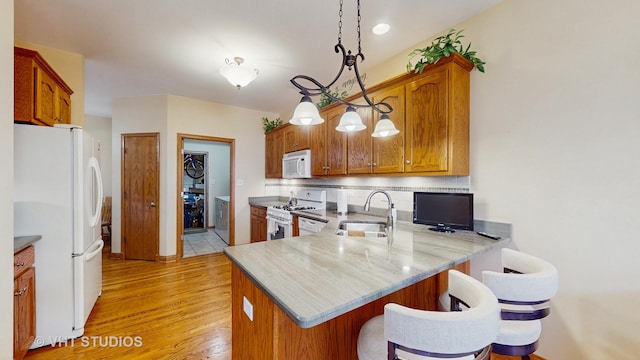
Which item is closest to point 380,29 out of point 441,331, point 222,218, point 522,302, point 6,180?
point 522,302

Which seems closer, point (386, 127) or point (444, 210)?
point (386, 127)

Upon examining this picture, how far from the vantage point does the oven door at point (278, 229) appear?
3.26 metres

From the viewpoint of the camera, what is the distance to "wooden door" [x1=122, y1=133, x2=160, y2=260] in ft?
12.8

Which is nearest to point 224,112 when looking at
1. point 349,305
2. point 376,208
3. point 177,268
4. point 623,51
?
point 177,268

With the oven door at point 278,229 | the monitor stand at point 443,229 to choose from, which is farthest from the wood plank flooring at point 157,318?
the monitor stand at point 443,229

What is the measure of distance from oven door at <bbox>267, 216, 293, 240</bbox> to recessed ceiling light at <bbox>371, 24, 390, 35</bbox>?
93.2 inches

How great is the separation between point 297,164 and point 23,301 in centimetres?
281

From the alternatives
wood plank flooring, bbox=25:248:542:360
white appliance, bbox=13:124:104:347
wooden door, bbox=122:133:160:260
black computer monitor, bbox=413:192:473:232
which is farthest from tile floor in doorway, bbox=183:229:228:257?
black computer monitor, bbox=413:192:473:232

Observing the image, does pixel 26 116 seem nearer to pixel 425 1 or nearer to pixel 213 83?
pixel 213 83

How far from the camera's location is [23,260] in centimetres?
164

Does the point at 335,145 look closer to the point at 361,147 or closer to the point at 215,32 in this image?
the point at 361,147

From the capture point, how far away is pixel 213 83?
3422mm

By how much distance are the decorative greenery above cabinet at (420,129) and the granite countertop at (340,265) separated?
637 mm

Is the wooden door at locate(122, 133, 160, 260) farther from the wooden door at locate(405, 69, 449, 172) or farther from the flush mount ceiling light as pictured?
the wooden door at locate(405, 69, 449, 172)
